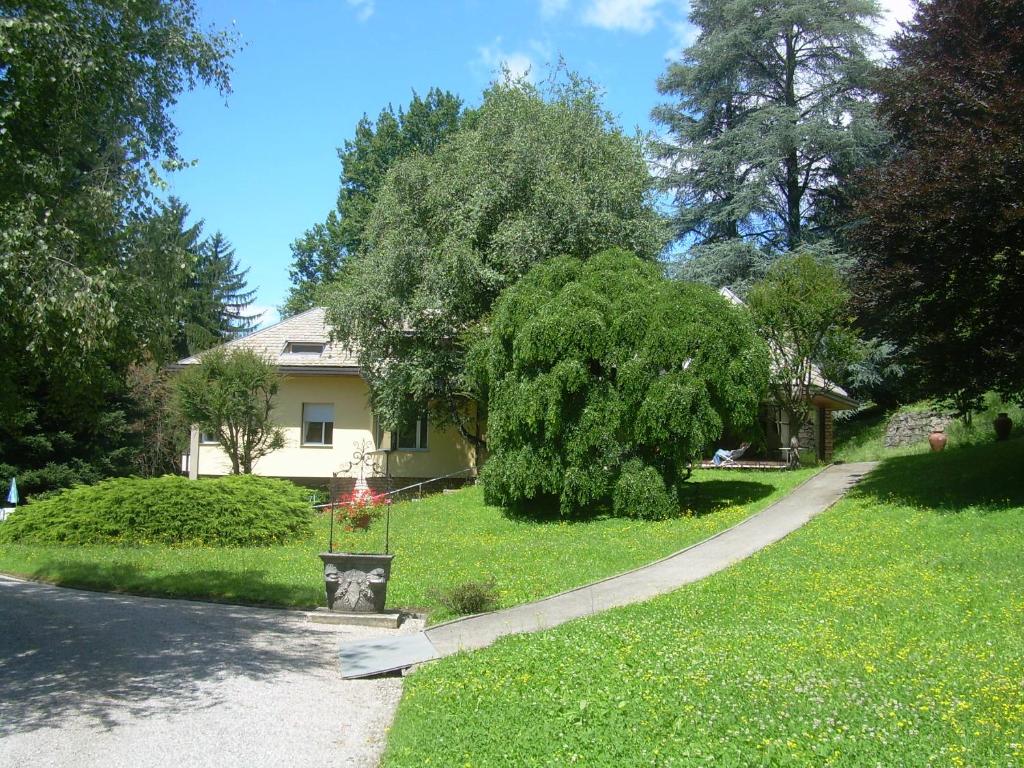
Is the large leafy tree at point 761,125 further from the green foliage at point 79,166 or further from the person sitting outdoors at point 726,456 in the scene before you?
the green foliage at point 79,166

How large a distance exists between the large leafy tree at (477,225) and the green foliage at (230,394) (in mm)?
2904

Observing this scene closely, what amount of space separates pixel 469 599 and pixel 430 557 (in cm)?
482

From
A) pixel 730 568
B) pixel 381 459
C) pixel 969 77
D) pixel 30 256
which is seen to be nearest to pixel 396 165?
pixel 381 459

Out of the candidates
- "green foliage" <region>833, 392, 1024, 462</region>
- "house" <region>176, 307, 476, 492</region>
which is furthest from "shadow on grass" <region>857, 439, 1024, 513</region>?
"house" <region>176, 307, 476, 492</region>

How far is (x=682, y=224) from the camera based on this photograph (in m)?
38.2

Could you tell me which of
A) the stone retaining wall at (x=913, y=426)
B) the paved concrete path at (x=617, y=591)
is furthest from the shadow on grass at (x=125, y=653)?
the stone retaining wall at (x=913, y=426)

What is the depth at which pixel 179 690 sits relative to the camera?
792 cm

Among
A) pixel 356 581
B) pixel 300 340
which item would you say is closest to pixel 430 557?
pixel 356 581

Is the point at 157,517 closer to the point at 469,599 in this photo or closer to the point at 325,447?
the point at 469,599

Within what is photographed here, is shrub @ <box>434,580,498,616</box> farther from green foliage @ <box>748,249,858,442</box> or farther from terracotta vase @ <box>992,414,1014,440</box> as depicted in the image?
terracotta vase @ <box>992,414,1014,440</box>

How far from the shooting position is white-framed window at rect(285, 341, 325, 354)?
29.0 m

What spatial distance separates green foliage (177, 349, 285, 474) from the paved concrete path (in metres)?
13.0

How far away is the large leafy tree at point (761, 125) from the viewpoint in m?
34.8

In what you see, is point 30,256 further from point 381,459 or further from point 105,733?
point 381,459
